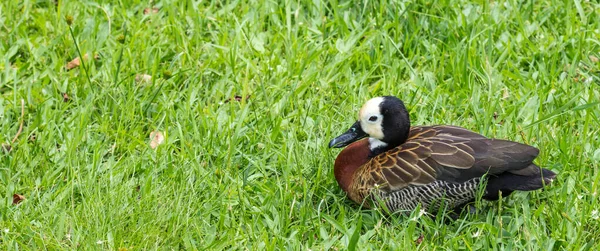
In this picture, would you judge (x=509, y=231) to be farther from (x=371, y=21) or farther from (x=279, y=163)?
(x=371, y=21)

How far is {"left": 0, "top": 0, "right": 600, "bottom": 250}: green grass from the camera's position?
484cm

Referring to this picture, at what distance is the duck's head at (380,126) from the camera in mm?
5082

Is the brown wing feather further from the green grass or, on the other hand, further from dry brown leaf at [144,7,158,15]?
dry brown leaf at [144,7,158,15]

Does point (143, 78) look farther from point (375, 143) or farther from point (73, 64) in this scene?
point (375, 143)

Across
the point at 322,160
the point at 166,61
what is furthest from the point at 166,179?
the point at 166,61

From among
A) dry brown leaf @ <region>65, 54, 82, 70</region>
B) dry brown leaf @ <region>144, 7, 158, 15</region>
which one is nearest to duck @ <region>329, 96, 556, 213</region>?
dry brown leaf @ <region>65, 54, 82, 70</region>

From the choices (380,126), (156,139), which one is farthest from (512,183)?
(156,139)

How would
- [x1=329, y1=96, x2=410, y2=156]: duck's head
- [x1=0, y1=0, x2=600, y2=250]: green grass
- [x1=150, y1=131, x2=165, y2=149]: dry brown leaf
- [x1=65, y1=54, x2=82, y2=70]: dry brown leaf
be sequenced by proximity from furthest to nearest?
[x1=65, y1=54, x2=82, y2=70]: dry brown leaf, [x1=150, y1=131, x2=165, y2=149]: dry brown leaf, [x1=329, y1=96, x2=410, y2=156]: duck's head, [x1=0, y1=0, x2=600, y2=250]: green grass

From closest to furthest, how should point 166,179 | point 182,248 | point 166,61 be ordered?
point 182,248 → point 166,179 → point 166,61

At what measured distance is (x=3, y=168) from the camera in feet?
17.3

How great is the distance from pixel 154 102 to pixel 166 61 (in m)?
0.53

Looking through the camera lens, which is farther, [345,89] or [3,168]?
[345,89]

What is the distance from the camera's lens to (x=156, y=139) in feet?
18.5

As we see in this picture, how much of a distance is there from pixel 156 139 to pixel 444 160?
1.65 metres
